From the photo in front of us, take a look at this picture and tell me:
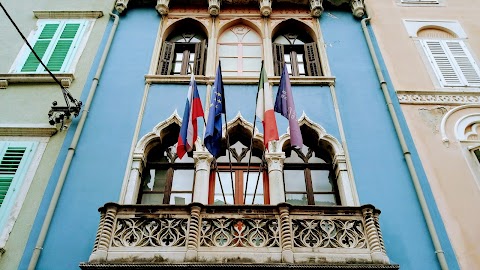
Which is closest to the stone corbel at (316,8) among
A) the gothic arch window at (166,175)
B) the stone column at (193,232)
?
the gothic arch window at (166,175)

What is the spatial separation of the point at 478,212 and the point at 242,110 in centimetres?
519

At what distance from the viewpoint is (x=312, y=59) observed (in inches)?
476

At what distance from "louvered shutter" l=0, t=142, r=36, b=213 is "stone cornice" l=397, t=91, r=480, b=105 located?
331 inches

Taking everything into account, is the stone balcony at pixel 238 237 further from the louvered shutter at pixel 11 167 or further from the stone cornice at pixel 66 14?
the stone cornice at pixel 66 14

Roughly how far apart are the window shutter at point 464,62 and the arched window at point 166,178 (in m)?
7.25

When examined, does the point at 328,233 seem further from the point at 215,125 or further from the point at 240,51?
the point at 240,51

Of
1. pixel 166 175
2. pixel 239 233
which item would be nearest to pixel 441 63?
pixel 239 233

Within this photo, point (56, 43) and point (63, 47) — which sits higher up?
point (56, 43)

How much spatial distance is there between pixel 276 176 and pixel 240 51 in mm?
4467

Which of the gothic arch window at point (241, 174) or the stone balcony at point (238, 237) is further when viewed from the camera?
the gothic arch window at point (241, 174)

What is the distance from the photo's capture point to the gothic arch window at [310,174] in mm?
9273

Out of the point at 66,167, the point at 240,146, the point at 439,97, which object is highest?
A: the point at 439,97

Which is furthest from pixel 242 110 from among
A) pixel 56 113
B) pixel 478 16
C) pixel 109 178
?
pixel 478 16

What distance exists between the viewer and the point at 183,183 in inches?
375
